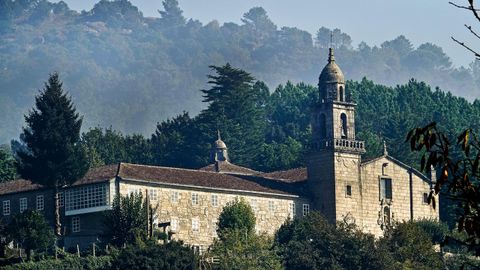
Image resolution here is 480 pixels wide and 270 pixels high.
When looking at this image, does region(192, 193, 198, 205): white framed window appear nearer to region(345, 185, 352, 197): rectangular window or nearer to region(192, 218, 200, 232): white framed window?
region(192, 218, 200, 232): white framed window

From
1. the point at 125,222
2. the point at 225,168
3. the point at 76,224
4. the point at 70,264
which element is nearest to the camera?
the point at 70,264

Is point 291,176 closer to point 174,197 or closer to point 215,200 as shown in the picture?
point 215,200

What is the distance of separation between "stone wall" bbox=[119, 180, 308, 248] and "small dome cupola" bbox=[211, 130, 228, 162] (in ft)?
61.1

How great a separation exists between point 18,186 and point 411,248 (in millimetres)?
25037

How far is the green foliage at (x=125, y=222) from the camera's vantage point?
245ft

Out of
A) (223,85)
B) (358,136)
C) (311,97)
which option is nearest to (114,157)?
(223,85)

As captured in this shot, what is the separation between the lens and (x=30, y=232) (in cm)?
7419

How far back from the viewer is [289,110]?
13775cm

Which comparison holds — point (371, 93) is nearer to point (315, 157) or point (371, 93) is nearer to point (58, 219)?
point (315, 157)

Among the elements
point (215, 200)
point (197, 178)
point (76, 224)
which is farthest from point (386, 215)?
point (76, 224)

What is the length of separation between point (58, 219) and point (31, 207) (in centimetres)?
457

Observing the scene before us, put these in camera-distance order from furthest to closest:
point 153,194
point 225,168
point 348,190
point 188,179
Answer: point 225,168
point 348,190
point 188,179
point 153,194

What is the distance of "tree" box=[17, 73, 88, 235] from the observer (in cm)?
8044

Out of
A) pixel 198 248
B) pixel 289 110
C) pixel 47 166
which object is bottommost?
pixel 198 248
